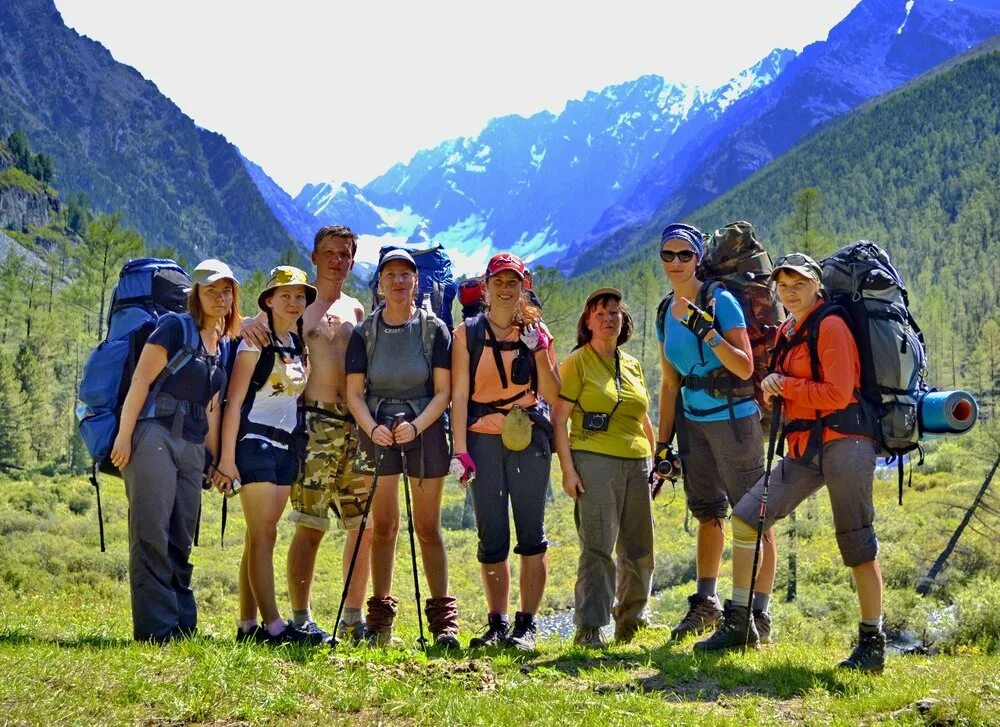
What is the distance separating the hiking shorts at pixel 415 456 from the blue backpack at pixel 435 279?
46.4 inches

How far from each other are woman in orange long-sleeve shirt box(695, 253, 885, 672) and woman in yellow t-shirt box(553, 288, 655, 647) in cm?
101

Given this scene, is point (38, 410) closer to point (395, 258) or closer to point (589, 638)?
point (395, 258)

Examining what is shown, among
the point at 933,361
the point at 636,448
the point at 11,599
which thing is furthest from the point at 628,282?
the point at 636,448

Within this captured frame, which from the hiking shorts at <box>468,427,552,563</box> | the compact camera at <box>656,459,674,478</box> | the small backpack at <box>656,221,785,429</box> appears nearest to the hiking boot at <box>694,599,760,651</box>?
the compact camera at <box>656,459,674,478</box>

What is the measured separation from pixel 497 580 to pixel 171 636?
8.28 ft

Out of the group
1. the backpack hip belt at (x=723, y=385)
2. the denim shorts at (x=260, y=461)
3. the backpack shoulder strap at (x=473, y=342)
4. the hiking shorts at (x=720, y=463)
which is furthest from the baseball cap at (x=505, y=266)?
the denim shorts at (x=260, y=461)

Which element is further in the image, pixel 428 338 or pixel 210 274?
pixel 428 338

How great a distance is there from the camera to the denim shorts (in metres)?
6.45

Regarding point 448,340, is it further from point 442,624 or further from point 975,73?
point 975,73

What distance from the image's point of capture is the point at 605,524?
686 centimetres

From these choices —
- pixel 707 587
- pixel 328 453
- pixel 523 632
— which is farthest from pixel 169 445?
pixel 707 587

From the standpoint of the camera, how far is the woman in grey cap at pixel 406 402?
6.76m

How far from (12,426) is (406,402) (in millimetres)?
37685

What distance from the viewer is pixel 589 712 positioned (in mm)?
4754
